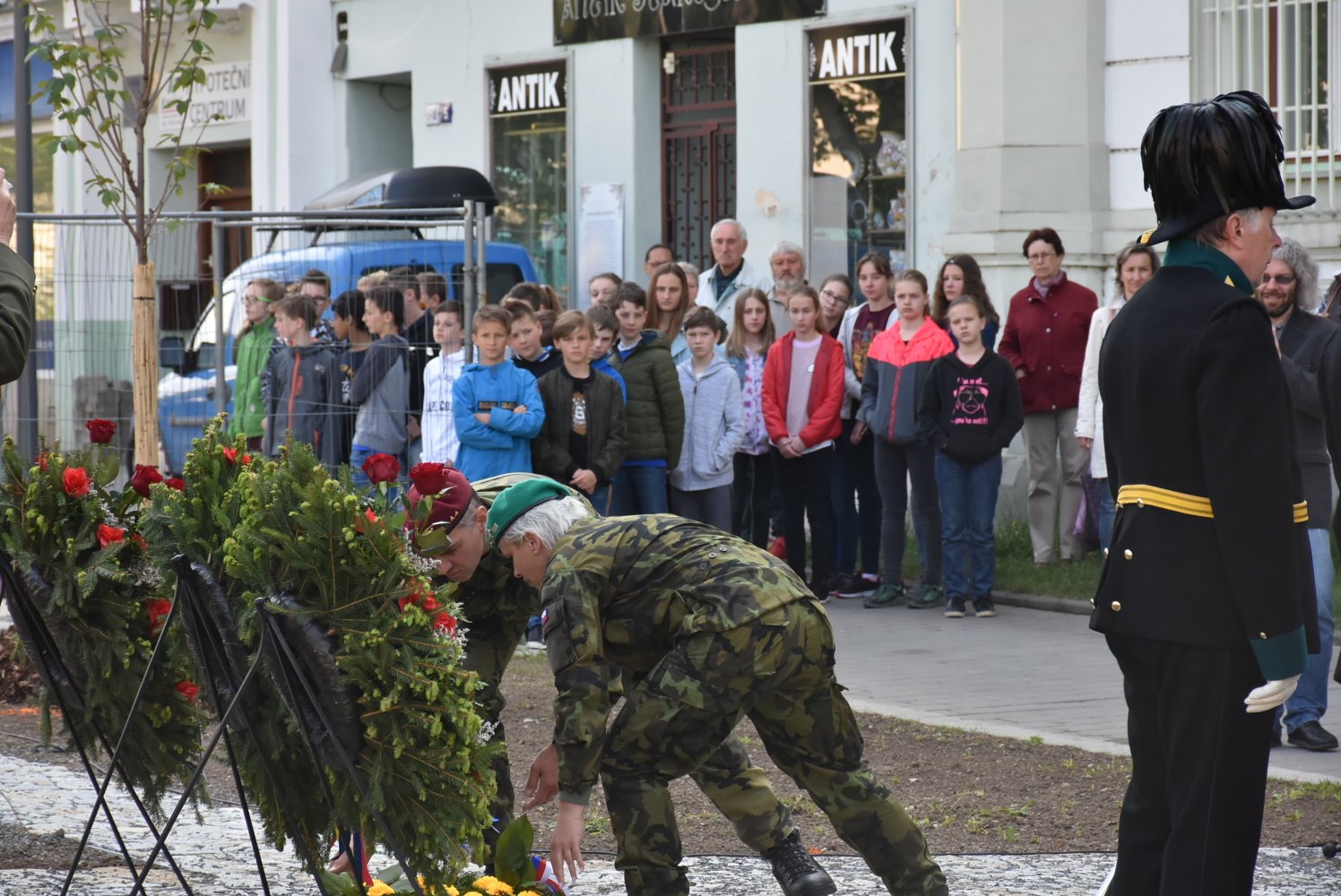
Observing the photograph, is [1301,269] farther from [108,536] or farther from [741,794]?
[108,536]

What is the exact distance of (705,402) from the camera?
35.4 feet

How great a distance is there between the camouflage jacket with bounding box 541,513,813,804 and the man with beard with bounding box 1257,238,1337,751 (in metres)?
3.18

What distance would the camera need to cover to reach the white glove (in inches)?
150

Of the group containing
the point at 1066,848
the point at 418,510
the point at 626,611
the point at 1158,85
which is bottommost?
the point at 1066,848

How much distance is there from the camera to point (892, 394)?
35.2ft

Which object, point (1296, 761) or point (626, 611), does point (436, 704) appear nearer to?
point (626, 611)

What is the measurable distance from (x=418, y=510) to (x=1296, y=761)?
430 centimetres

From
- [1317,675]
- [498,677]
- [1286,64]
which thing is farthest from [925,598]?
[498,677]

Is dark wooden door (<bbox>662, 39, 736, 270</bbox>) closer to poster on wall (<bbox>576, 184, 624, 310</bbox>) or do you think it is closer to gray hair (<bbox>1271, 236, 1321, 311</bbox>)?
poster on wall (<bbox>576, 184, 624, 310</bbox>)

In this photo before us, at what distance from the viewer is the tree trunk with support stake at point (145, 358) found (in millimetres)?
8766

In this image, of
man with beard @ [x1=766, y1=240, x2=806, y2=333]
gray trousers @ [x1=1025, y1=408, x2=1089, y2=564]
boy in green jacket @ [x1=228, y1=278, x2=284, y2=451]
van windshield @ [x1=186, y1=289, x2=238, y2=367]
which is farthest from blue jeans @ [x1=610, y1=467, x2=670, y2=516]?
van windshield @ [x1=186, y1=289, x2=238, y2=367]

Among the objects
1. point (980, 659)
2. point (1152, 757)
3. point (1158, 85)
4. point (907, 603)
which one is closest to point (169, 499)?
point (1152, 757)

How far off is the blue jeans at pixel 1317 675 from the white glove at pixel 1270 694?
3415 millimetres

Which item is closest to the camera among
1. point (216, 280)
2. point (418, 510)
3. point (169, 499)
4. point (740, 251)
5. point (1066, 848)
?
point (418, 510)
